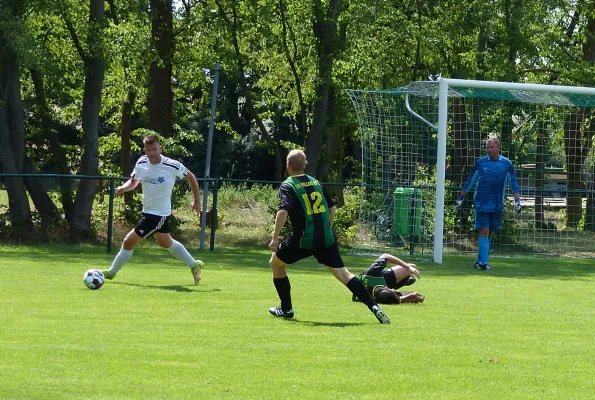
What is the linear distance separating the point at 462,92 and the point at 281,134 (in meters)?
26.6

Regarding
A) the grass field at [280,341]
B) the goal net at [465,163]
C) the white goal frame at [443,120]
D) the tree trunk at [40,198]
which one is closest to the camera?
the grass field at [280,341]

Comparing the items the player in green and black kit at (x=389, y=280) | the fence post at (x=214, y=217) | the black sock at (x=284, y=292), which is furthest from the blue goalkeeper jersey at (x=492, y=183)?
the black sock at (x=284, y=292)

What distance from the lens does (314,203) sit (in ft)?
35.4

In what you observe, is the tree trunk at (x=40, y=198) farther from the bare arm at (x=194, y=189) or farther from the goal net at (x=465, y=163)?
the bare arm at (x=194, y=189)

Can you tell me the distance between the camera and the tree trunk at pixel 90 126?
23.6m

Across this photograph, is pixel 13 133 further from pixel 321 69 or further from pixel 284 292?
pixel 284 292

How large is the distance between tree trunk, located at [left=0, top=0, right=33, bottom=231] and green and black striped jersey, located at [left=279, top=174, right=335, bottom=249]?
12959 millimetres

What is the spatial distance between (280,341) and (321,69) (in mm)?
17225

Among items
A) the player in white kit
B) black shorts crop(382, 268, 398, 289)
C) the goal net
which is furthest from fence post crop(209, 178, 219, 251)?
black shorts crop(382, 268, 398, 289)

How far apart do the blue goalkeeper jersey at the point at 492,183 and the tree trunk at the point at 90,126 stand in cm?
908

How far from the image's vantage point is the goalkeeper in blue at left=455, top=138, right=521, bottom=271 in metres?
18.5

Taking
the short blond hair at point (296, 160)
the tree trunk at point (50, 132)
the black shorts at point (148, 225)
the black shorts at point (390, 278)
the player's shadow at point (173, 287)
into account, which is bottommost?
the player's shadow at point (173, 287)

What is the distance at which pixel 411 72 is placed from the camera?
27.5m

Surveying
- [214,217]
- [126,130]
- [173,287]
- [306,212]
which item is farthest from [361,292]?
[126,130]
